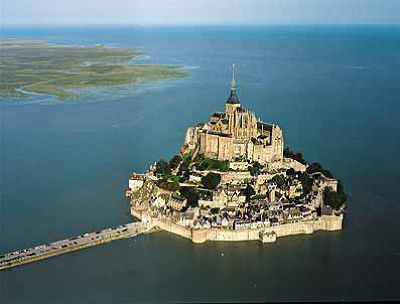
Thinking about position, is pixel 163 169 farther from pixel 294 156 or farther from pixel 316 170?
pixel 316 170

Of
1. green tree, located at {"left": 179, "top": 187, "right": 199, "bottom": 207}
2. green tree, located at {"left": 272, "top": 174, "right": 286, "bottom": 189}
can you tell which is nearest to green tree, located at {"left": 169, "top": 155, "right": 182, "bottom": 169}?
green tree, located at {"left": 179, "top": 187, "right": 199, "bottom": 207}

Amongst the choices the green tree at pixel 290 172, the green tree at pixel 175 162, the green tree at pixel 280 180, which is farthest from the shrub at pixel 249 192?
the green tree at pixel 175 162

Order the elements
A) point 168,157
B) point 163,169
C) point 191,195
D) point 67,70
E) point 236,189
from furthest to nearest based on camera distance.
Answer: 1. point 67,70
2. point 168,157
3. point 163,169
4. point 236,189
5. point 191,195

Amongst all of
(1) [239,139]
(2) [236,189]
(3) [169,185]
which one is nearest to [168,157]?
(1) [239,139]

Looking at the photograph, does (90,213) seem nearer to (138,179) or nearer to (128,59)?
(138,179)

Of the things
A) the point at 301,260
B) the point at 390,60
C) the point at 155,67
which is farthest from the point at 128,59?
the point at 301,260

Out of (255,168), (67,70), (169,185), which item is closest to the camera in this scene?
(169,185)
